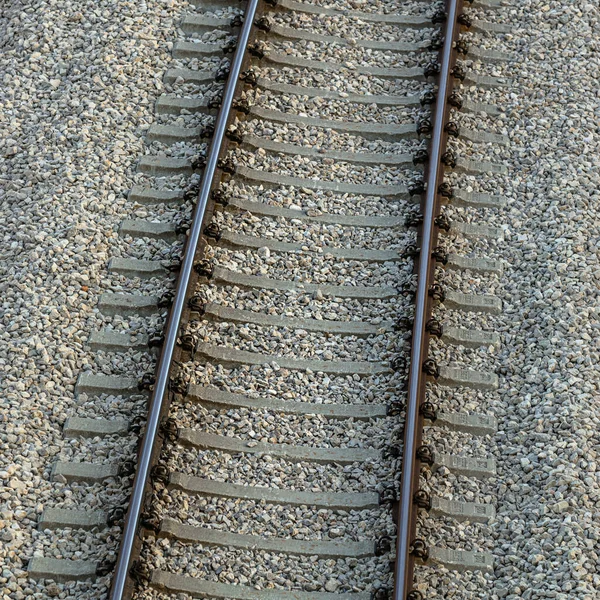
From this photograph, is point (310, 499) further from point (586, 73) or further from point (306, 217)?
point (586, 73)

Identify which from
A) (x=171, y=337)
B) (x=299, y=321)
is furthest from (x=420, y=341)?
(x=171, y=337)

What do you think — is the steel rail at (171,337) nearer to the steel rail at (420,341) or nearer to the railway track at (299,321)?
the railway track at (299,321)

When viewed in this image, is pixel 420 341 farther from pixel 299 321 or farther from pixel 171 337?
pixel 171 337

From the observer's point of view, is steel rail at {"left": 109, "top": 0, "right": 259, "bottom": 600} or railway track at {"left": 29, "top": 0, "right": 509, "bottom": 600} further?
railway track at {"left": 29, "top": 0, "right": 509, "bottom": 600}

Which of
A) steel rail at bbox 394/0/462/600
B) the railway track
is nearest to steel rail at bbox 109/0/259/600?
the railway track

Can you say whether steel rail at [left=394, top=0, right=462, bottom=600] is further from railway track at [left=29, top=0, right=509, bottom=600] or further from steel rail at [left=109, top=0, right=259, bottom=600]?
steel rail at [left=109, top=0, right=259, bottom=600]

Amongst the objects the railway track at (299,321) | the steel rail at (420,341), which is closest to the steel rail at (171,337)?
the railway track at (299,321)
